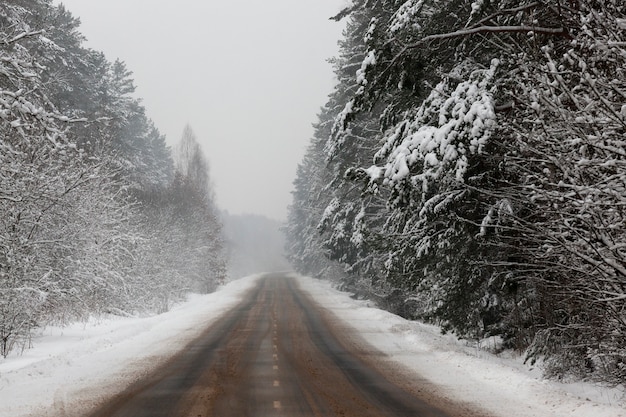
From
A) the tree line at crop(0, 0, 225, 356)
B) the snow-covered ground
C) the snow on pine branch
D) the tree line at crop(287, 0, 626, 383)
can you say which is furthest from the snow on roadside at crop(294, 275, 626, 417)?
the tree line at crop(0, 0, 225, 356)

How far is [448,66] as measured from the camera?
1421cm

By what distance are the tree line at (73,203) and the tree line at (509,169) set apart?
19.6 feet

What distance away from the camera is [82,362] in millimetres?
12859

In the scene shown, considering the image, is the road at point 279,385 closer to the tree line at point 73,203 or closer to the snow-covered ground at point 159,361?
the snow-covered ground at point 159,361

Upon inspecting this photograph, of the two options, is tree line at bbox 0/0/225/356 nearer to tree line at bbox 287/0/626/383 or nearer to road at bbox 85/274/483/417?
road at bbox 85/274/483/417

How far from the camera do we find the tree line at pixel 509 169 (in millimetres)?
6293

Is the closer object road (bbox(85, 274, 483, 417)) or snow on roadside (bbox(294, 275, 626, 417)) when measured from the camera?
snow on roadside (bbox(294, 275, 626, 417))

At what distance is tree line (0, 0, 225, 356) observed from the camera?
11.7m

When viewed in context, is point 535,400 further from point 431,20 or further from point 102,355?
point 102,355

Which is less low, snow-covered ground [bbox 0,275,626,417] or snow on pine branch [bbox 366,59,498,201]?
snow on pine branch [bbox 366,59,498,201]

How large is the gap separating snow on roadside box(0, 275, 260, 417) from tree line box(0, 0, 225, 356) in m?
0.92

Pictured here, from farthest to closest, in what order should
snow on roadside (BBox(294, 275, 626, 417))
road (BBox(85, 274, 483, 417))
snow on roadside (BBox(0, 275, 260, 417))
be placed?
1. snow on roadside (BBox(0, 275, 260, 417))
2. road (BBox(85, 274, 483, 417))
3. snow on roadside (BBox(294, 275, 626, 417))

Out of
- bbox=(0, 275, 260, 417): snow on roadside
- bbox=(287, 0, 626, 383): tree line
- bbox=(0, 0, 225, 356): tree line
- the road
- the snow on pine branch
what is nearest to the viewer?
bbox=(287, 0, 626, 383): tree line

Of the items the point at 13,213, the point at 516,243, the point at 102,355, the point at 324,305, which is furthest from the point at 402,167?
the point at 324,305
